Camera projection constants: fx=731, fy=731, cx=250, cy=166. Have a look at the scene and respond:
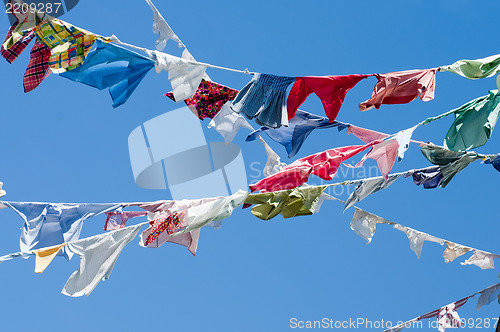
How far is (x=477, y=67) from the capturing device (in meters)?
5.49

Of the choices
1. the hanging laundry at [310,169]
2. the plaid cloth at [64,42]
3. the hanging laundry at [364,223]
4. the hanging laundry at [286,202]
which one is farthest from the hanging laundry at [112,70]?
the hanging laundry at [364,223]

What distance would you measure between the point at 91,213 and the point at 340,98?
308 cm

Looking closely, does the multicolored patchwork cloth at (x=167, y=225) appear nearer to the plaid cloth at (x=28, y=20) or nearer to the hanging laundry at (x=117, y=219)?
the hanging laundry at (x=117, y=219)

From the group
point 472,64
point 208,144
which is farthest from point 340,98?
point 208,144

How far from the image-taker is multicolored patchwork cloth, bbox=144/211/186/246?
6414 mm

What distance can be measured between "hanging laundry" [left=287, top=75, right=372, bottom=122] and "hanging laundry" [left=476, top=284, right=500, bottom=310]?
4319 millimetres

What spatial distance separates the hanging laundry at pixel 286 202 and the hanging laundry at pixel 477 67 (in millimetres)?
1838

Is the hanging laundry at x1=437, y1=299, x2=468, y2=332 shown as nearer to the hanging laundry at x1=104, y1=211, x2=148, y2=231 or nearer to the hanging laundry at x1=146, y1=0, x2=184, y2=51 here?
the hanging laundry at x1=104, y1=211, x2=148, y2=231

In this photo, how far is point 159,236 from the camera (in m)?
7.19

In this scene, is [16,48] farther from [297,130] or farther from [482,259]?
[482,259]

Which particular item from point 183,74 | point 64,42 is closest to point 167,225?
point 183,74

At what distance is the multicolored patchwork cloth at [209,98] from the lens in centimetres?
698

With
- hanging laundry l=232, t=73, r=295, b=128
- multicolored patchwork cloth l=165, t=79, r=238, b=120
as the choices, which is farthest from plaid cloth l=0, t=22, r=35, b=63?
hanging laundry l=232, t=73, r=295, b=128

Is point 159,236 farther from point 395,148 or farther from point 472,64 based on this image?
point 472,64
